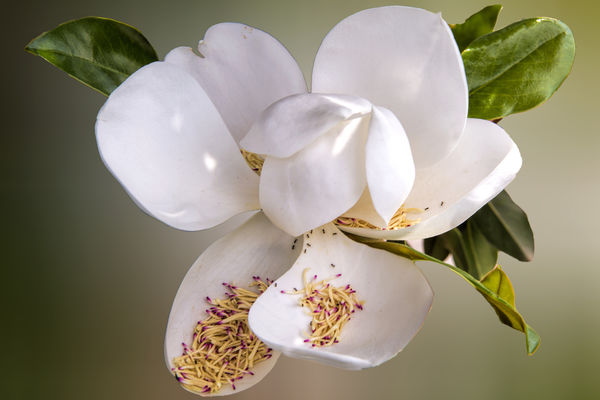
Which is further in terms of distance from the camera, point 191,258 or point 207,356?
point 191,258

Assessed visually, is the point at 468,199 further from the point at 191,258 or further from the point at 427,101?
the point at 191,258

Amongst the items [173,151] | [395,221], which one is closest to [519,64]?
[395,221]

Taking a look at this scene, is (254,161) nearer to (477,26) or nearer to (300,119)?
(300,119)

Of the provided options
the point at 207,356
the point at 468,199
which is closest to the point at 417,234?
the point at 468,199

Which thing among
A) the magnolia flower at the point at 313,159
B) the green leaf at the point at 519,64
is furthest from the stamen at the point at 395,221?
the green leaf at the point at 519,64

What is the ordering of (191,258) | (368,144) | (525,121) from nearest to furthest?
(368,144), (191,258), (525,121)

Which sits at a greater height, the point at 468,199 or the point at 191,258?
the point at 468,199

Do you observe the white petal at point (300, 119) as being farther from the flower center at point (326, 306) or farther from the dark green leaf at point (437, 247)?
the dark green leaf at point (437, 247)
